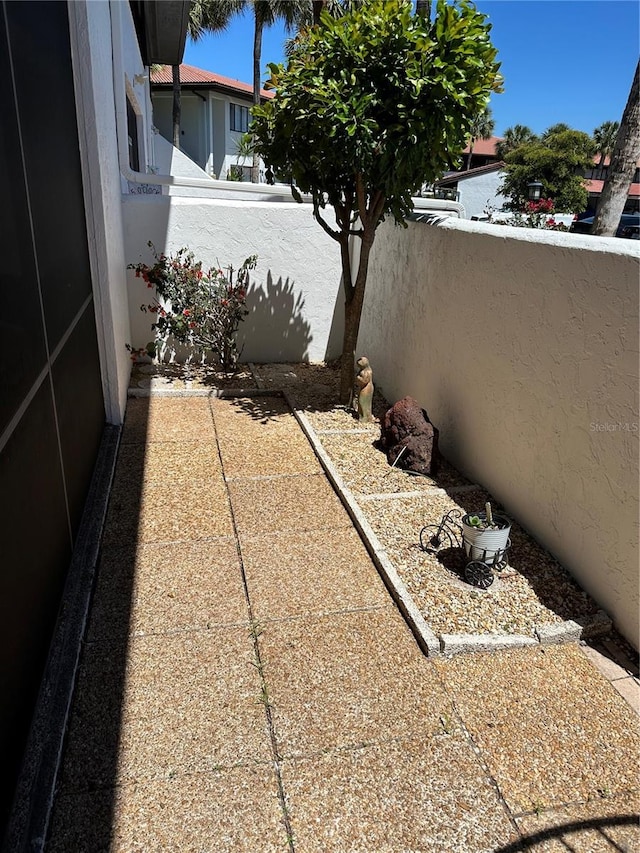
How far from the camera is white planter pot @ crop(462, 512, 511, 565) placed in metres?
3.32

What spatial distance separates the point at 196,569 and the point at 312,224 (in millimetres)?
5149

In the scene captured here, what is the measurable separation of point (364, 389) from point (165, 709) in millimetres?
3722

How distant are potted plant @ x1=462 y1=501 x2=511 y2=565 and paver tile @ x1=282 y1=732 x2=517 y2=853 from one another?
1173 mm

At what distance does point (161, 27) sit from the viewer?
10867mm

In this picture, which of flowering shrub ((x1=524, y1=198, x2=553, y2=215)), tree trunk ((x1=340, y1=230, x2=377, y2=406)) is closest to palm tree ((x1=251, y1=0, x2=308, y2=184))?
flowering shrub ((x1=524, y1=198, x2=553, y2=215))

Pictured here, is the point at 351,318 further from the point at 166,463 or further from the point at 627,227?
the point at 627,227

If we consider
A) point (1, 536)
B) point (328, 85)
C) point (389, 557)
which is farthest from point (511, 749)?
point (328, 85)

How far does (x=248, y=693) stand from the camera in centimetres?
260

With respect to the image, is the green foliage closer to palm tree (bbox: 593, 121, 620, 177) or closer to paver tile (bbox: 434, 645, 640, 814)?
paver tile (bbox: 434, 645, 640, 814)

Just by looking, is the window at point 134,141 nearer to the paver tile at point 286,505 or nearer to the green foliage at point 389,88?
the green foliage at point 389,88

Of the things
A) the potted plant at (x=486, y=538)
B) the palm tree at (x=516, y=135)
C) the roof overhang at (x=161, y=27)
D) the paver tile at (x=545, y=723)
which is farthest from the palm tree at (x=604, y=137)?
the paver tile at (x=545, y=723)

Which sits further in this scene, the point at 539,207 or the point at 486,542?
the point at 539,207

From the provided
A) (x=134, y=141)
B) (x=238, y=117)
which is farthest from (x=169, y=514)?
(x=238, y=117)

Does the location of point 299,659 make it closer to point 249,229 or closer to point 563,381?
point 563,381
